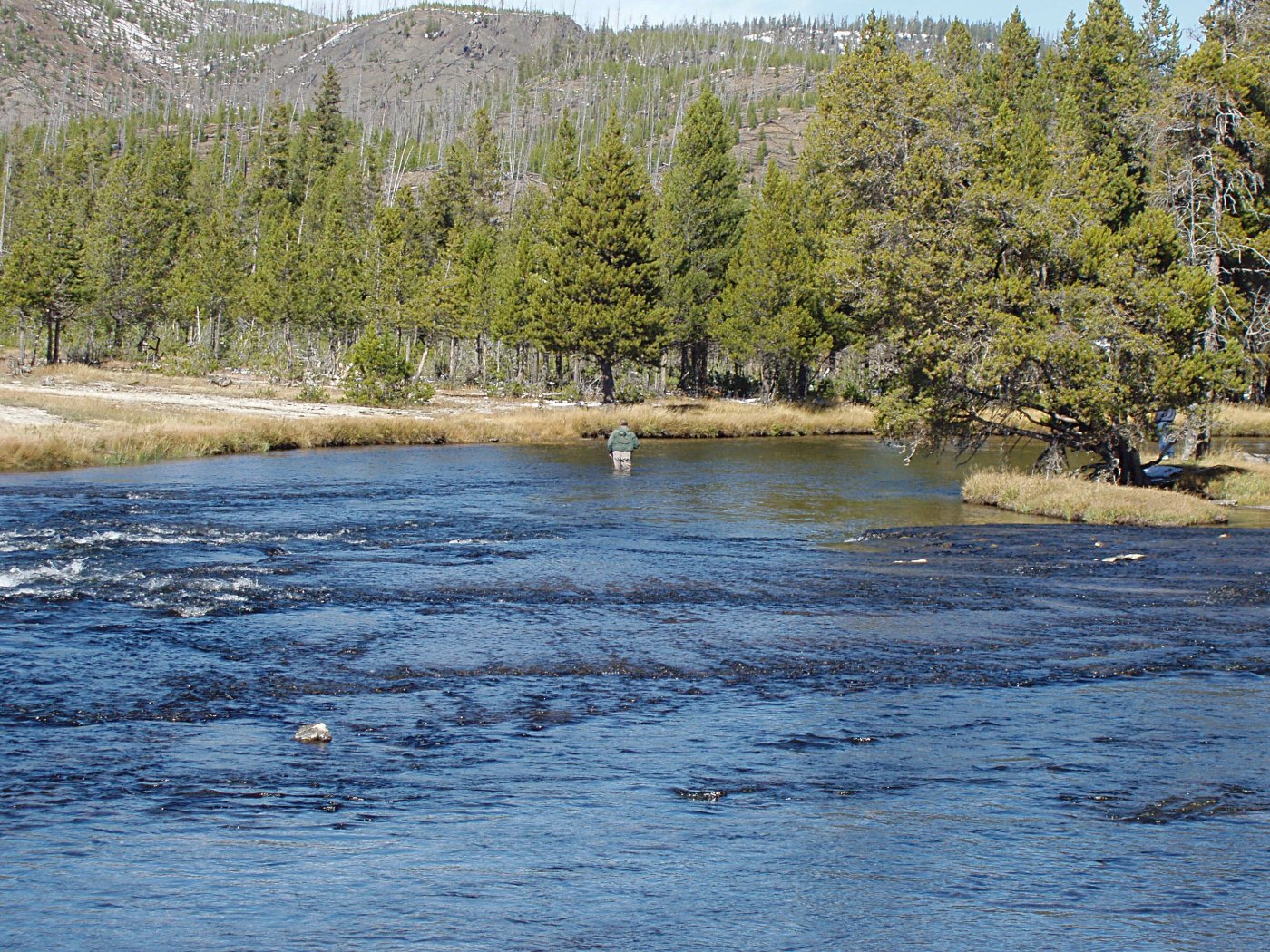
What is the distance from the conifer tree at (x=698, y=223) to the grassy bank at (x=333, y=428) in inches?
267

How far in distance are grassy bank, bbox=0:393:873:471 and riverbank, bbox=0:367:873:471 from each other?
47 mm

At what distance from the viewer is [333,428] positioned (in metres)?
53.0

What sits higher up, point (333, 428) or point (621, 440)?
point (621, 440)

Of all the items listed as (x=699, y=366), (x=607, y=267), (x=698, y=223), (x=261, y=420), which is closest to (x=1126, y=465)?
(x=261, y=420)

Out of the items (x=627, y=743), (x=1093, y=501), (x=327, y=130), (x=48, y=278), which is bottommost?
(x=627, y=743)

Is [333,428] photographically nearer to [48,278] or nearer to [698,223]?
[48,278]

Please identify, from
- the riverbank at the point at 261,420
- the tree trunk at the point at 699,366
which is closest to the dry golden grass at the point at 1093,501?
the riverbank at the point at 261,420

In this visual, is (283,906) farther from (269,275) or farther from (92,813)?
(269,275)

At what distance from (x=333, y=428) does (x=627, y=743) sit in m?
41.4

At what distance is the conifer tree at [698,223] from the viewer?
3132 inches

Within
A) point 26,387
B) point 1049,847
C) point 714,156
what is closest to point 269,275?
point 26,387

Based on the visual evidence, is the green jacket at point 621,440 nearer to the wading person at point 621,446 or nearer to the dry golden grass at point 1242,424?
the wading person at point 621,446

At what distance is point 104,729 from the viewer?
13539mm

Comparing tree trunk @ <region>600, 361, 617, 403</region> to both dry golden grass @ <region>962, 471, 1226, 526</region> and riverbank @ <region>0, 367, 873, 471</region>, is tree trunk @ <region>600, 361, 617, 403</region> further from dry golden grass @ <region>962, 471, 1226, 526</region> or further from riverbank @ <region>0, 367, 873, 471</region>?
dry golden grass @ <region>962, 471, 1226, 526</region>
